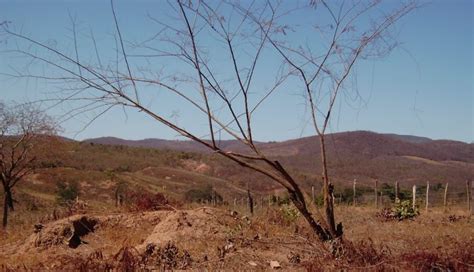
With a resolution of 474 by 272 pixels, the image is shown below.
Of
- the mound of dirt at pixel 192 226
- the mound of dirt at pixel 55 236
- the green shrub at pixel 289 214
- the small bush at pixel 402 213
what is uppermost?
the small bush at pixel 402 213

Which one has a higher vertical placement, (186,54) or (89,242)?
(186,54)

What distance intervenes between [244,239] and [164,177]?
4663 centimetres

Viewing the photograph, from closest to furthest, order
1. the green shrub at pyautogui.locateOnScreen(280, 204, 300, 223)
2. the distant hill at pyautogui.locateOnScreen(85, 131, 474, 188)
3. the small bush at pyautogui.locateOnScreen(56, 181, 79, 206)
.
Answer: the green shrub at pyautogui.locateOnScreen(280, 204, 300, 223) → the small bush at pyautogui.locateOnScreen(56, 181, 79, 206) → the distant hill at pyautogui.locateOnScreen(85, 131, 474, 188)

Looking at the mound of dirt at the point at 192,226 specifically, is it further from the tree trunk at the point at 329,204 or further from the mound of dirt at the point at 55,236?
the tree trunk at the point at 329,204

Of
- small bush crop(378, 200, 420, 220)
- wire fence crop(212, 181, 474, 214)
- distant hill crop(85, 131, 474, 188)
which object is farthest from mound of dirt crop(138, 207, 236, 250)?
distant hill crop(85, 131, 474, 188)

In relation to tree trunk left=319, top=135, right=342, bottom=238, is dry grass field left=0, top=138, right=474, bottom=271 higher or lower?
lower

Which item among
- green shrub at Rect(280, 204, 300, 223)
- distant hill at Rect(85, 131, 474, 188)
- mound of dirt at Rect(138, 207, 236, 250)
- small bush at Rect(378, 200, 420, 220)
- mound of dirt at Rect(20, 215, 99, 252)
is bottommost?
mound of dirt at Rect(20, 215, 99, 252)

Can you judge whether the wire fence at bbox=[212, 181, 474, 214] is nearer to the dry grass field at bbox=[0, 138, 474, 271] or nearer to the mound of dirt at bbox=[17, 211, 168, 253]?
the dry grass field at bbox=[0, 138, 474, 271]

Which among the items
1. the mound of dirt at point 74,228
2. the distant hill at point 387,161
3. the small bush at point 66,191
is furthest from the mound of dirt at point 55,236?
the distant hill at point 387,161

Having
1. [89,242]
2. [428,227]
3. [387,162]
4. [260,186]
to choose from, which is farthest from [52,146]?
[387,162]

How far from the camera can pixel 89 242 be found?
1080cm

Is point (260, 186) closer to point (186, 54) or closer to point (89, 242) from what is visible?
point (89, 242)

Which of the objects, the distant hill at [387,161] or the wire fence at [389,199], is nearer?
the wire fence at [389,199]

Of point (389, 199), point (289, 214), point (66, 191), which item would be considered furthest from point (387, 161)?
point (289, 214)
